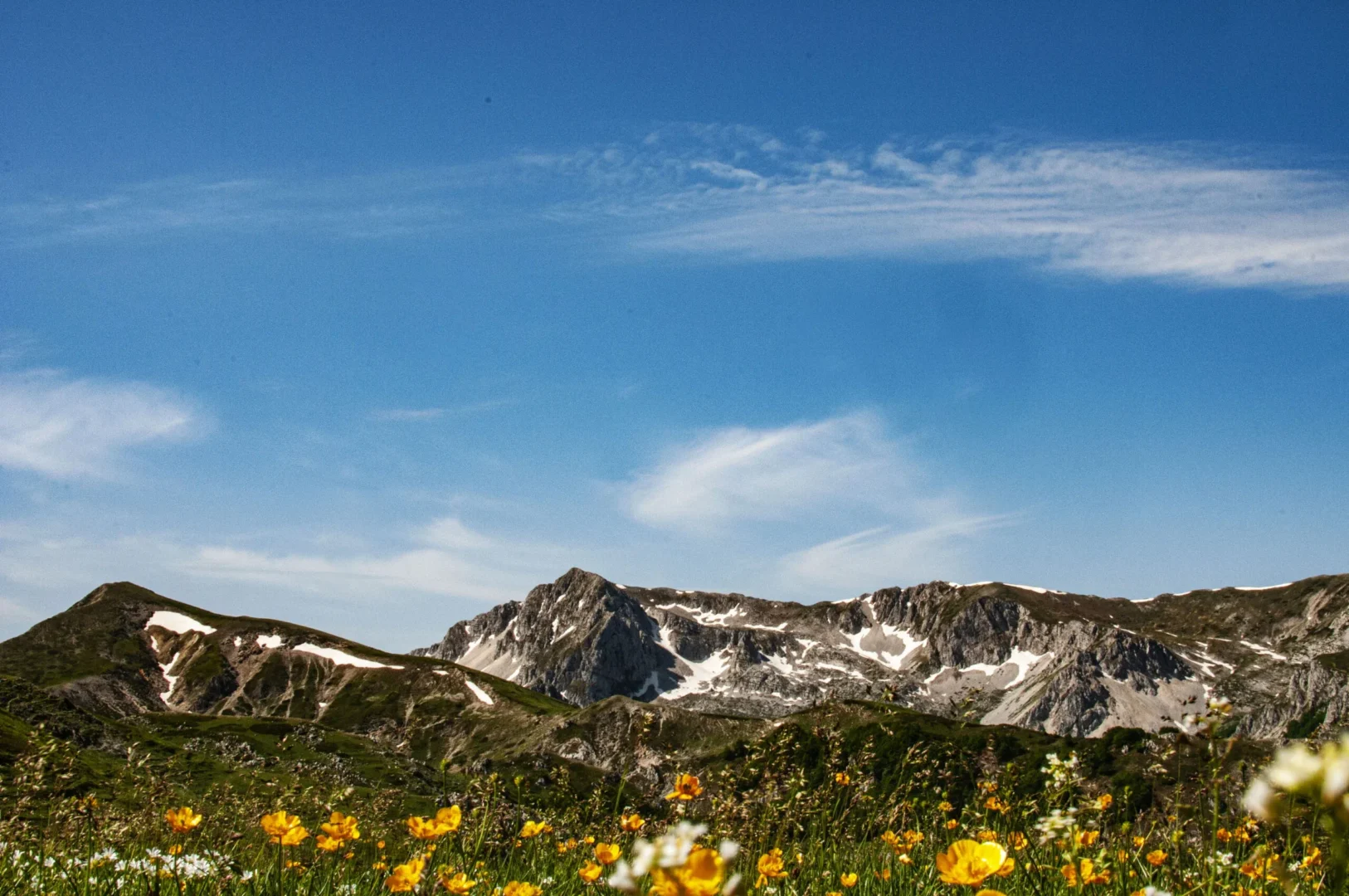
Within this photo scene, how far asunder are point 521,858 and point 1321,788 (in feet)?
24.0

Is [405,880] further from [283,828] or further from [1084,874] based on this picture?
[1084,874]

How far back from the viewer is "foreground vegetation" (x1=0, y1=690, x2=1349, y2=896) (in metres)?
4.34

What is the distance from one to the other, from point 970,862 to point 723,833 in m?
2.76

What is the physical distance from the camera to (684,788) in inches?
177

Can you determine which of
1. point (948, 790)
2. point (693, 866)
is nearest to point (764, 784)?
point (948, 790)

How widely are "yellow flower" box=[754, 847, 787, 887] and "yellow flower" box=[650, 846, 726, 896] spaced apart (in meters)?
2.70

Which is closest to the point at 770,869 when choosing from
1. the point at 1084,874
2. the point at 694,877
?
the point at 1084,874

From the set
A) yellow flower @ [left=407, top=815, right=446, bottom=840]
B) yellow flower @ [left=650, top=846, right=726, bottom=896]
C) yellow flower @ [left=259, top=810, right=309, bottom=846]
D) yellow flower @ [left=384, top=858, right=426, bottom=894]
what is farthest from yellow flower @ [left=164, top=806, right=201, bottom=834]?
yellow flower @ [left=650, top=846, right=726, bottom=896]

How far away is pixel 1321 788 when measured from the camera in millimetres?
1478

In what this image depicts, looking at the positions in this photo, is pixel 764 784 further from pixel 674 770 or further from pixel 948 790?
pixel 674 770

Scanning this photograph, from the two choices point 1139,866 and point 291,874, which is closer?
point 1139,866

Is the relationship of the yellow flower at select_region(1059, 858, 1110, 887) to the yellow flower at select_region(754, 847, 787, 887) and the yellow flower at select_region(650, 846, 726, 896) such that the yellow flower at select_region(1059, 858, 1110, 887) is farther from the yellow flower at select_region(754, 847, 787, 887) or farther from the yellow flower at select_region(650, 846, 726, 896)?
the yellow flower at select_region(650, 846, 726, 896)

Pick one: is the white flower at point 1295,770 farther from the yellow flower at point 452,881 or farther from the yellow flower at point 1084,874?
the yellow flower at point 452,881

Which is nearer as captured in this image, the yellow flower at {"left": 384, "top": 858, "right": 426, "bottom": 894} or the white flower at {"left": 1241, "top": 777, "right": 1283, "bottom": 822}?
the white flower at {"left": 1241, "top": 777, "right": 1283, "bottom": 822}
